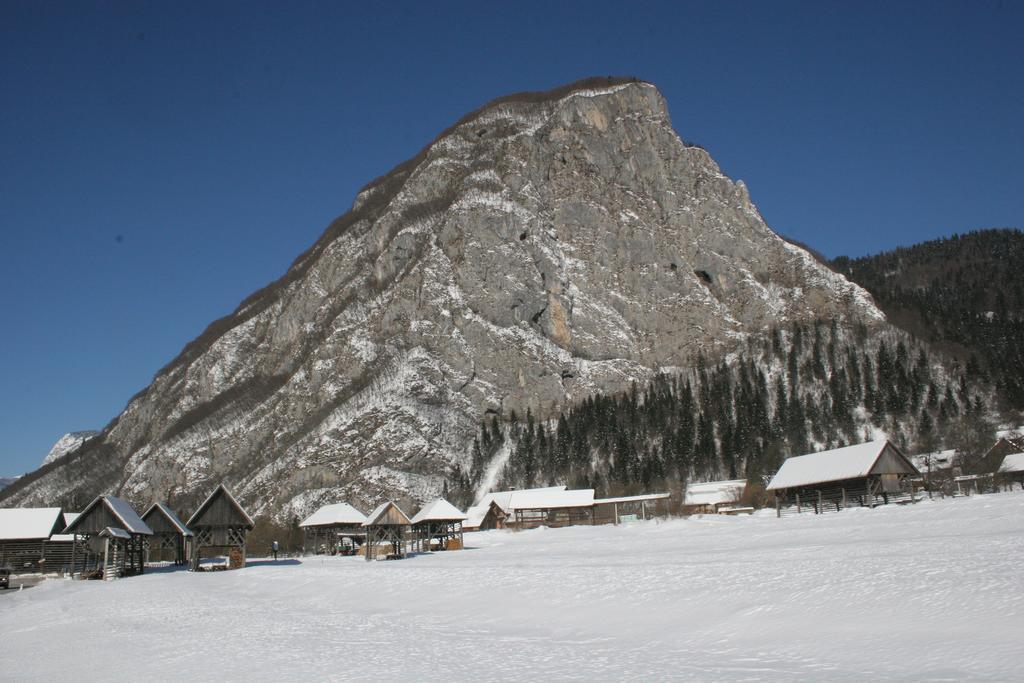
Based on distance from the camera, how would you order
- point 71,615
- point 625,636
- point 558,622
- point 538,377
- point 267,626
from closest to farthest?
1. point 625,636
2. point 558,622
3. point 267,626
4. point 71,615
5. point 538,377

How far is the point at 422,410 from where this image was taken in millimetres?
110438

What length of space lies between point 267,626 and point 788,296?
131 m

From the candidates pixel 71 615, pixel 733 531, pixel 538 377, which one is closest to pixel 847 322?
pixel 538 377

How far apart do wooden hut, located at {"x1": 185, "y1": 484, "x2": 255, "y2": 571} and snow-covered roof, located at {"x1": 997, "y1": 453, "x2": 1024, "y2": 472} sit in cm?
5523

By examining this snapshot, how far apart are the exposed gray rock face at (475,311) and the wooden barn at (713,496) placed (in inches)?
1386

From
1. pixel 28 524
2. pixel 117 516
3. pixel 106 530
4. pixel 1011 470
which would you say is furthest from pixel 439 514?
pixel 1011 470

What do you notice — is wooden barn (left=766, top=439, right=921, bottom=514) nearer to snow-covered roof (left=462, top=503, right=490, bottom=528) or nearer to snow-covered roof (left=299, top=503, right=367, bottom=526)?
snow-covered roof (left=462, top=503, right=490, bottom=528)

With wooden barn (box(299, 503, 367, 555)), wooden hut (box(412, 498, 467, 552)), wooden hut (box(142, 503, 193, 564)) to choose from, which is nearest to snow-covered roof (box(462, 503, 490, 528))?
wooden barn (box(299, 503, 367, 555))

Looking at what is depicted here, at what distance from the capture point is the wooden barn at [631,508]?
71625mm

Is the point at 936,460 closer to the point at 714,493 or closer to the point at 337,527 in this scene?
the point at 714,493

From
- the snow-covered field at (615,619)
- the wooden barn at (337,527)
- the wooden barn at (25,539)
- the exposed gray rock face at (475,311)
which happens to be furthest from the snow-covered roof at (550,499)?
the wooden barn at (25,539)

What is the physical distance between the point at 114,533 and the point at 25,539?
16.6m

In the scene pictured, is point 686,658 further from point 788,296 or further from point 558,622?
point 788,296

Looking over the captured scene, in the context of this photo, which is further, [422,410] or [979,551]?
[422,410]
